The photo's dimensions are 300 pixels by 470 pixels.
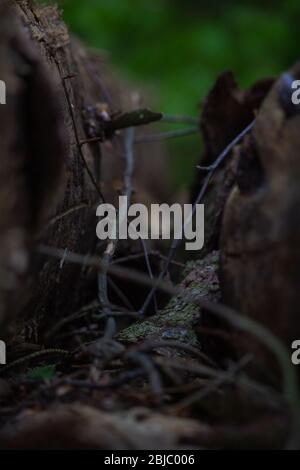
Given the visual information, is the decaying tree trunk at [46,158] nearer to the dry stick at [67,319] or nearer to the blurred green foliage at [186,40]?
the dry stick at [67,319]

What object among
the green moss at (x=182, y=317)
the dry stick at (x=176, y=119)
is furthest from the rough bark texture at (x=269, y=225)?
the dry stick at (x=176, y=119)

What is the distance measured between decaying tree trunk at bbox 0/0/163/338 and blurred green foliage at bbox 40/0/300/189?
5.76 ft

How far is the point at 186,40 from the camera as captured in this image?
450 centimetres

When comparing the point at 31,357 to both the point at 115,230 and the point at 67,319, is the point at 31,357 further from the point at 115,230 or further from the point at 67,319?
the point at 115,230

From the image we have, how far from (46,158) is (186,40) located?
150 inches

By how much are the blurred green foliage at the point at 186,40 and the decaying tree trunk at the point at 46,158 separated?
176 cm

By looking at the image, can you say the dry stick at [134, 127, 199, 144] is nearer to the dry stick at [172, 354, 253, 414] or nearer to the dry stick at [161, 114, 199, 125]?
the dry stick at [161, 114, 199, 125]

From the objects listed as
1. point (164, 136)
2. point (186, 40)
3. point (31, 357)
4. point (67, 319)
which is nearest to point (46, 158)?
point (67, 319)

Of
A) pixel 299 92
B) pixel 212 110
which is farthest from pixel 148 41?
pixel 299 92

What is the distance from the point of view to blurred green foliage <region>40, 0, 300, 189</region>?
14.0ft

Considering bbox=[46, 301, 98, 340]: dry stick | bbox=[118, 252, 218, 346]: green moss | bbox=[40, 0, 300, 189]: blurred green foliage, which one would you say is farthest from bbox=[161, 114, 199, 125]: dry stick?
bbox=[40, 0, 300, 189]: blurred green foliage
